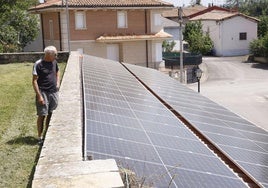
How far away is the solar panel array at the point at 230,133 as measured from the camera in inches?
256

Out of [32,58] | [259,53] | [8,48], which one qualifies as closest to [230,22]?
[259,53]

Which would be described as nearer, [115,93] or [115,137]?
[115,137]

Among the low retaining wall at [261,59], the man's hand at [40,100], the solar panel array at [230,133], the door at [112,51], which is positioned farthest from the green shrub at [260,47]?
the man's hand at [40,100]

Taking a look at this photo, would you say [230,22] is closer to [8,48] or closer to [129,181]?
[8,48]

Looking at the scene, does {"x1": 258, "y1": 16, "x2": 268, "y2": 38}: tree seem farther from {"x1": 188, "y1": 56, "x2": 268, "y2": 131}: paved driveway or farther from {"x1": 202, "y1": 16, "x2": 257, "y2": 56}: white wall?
{"x1": 188, "y1": 56, "x2": 268, "y2": 131}: paved driveway

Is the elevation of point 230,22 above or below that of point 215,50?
above

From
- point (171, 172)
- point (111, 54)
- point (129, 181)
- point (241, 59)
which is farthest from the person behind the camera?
point (241, 59)

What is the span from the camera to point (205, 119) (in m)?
9.70

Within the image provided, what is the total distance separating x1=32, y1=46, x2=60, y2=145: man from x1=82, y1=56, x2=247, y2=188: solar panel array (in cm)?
69

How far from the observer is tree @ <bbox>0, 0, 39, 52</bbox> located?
37.1 m

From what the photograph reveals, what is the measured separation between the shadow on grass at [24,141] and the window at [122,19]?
3320 cm

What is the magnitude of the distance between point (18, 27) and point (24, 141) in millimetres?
36655

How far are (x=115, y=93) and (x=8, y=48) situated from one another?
24.8m

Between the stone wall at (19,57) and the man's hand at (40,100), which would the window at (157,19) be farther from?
the man's hand at (40,100)
